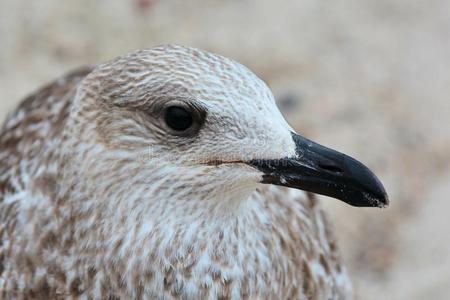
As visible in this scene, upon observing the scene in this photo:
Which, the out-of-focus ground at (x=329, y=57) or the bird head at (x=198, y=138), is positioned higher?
the out-of-focus ground at (x=329, y=57)

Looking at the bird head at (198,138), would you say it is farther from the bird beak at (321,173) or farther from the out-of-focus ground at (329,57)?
the out-of-focus ground at (329,57)

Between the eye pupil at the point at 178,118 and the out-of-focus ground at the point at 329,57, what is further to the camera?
the out-of-focus ground at the point at 329,57

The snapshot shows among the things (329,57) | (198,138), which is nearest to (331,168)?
(198,138)

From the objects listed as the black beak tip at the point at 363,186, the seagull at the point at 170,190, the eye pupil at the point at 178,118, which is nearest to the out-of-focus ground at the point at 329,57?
the seagull at the point at 170,190

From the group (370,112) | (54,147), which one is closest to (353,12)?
(370,112)

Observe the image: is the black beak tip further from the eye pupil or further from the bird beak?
the eye pupil

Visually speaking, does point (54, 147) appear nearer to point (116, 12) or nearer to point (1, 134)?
point (1, 134)

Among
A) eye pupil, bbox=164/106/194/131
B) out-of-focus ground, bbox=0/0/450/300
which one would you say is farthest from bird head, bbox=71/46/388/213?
out-of-focus ground, bbox=0/0/450/300

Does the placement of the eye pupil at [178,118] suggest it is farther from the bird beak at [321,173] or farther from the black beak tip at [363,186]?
the black beak tip at [363,186]

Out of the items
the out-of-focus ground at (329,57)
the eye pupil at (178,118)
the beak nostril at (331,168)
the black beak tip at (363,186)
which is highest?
the out-of-focus ground at (329,57)
